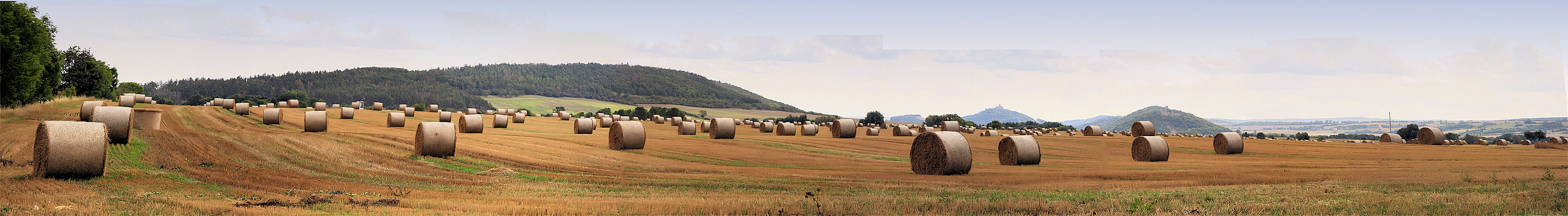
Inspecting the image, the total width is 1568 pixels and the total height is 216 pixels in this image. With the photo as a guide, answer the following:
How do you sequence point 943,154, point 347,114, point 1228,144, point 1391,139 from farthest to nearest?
1. point 347,114
2. point 1391,139
3. point 1228,144
4. point 943,154

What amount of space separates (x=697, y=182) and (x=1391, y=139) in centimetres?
4506

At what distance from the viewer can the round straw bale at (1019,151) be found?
1909cm

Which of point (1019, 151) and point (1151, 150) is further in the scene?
point (1151, 150)

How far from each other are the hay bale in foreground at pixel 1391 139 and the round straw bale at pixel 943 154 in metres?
38.2

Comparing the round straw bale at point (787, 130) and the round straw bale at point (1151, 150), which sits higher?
the round straw bale at point (787, 130)

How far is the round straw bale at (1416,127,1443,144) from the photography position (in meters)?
40.4

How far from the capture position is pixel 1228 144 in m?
28.3

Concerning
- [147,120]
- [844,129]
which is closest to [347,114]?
[147,120]

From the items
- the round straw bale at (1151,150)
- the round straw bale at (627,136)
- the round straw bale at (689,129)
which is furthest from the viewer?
the round straw bale at (689,129)

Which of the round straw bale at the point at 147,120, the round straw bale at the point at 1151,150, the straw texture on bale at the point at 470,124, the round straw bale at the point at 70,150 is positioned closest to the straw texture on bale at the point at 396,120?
the straw texture on bale at the point at 470,124

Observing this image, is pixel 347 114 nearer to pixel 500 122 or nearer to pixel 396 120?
pixel 396 120

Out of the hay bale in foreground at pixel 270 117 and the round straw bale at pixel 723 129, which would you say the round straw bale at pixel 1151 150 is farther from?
the hay bale in foreground at pixel 270 117

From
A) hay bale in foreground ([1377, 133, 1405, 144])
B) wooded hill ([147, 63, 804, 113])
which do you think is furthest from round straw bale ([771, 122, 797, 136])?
wooded hill ([147, 63, 804, 113])

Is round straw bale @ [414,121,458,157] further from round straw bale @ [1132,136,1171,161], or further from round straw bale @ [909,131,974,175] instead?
round straw bale @ [1132,136,1171,161]
